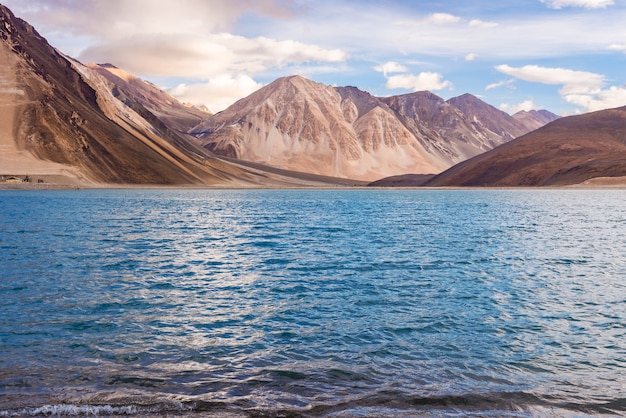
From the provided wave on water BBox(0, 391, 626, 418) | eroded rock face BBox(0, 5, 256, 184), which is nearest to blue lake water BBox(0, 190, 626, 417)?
wave on water BBox(0, 391, 626, 418)

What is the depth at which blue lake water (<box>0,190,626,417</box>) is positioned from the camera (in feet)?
38.7

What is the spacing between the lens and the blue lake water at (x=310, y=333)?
11.8 m

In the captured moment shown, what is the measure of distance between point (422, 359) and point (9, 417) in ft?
30.2

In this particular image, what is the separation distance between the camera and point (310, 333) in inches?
661

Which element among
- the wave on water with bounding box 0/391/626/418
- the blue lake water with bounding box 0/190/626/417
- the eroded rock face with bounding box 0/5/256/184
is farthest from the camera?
the eroded rock face with bounding box 0/5/256/184

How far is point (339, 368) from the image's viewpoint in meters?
13.7

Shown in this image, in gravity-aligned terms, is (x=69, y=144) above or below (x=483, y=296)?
above

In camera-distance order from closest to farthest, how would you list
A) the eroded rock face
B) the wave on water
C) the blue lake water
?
the wave on water < the blue lake water < the eroded rock face

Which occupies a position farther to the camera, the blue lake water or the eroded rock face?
the eroded rock face

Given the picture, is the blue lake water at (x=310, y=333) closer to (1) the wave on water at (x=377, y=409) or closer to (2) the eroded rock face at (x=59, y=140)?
(1) the wave on water at (x=377, y=409)

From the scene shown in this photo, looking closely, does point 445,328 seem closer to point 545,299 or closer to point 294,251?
point 545,299

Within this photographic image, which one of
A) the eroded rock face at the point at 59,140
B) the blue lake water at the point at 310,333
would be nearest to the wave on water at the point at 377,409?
the blue lake water at the point at 310,333

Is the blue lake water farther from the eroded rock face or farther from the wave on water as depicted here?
the eroded rock face

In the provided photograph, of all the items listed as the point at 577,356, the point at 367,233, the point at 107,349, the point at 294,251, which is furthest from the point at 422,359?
the point at 367,233
